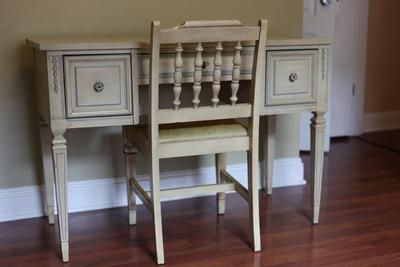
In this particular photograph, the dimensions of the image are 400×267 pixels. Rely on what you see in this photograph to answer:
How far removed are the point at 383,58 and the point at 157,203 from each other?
8.98 ft

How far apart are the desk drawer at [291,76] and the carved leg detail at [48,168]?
972 mm

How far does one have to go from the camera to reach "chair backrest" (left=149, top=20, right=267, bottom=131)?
1.96 metres

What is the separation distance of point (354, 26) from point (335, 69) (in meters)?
0.33

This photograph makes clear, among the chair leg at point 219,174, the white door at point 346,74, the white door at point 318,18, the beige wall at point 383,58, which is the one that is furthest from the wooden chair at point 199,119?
the beige wall at point 383,58

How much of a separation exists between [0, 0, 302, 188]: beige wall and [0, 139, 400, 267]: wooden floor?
23cm

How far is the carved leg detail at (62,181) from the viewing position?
6.82ft

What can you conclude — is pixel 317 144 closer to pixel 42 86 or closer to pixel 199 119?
pixel 199 119

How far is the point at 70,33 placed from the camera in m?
2.52

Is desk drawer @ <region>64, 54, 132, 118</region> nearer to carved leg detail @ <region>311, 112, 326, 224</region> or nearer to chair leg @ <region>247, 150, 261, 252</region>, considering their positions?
chair leg @ <region>247, 150, 261, 252</region>

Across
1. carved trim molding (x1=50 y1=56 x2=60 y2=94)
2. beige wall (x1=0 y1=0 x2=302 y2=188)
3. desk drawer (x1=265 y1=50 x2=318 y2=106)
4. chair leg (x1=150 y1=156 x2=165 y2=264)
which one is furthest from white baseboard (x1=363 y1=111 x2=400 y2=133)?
carved trim molding (x1=50 y1=56 x2=60 y2=94)

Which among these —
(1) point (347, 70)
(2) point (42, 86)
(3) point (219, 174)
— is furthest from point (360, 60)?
(2) point (42, 86)

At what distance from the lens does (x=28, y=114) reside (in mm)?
2539

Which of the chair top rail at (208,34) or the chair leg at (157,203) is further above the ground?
the chair top rail at (208,34)

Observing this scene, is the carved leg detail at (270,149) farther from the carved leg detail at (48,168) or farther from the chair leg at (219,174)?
the carved leg detail at (48,168)
